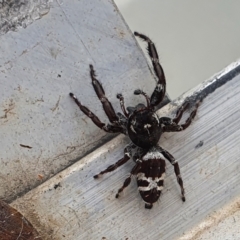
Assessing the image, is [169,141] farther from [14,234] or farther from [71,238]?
[14,234]

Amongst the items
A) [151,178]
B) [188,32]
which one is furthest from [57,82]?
[188,32]

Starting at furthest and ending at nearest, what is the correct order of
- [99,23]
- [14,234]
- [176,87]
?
[176,87], [99,23], [14,234]

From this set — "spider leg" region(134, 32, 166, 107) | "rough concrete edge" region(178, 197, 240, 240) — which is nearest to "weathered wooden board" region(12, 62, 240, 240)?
"rough concrete edge" region(178, 197, 240, 240)

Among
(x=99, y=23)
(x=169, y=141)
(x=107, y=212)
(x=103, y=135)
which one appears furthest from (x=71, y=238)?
(x=99, y=23)

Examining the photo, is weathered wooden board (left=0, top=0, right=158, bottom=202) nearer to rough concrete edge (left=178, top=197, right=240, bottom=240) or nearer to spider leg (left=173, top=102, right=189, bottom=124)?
spider leg (left=173, top=102, right=189, bottom=124)

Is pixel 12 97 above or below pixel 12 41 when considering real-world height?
below

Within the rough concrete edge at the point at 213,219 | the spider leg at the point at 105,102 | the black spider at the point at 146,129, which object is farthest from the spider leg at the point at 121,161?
the rough concrete edge at the point at 213,219
